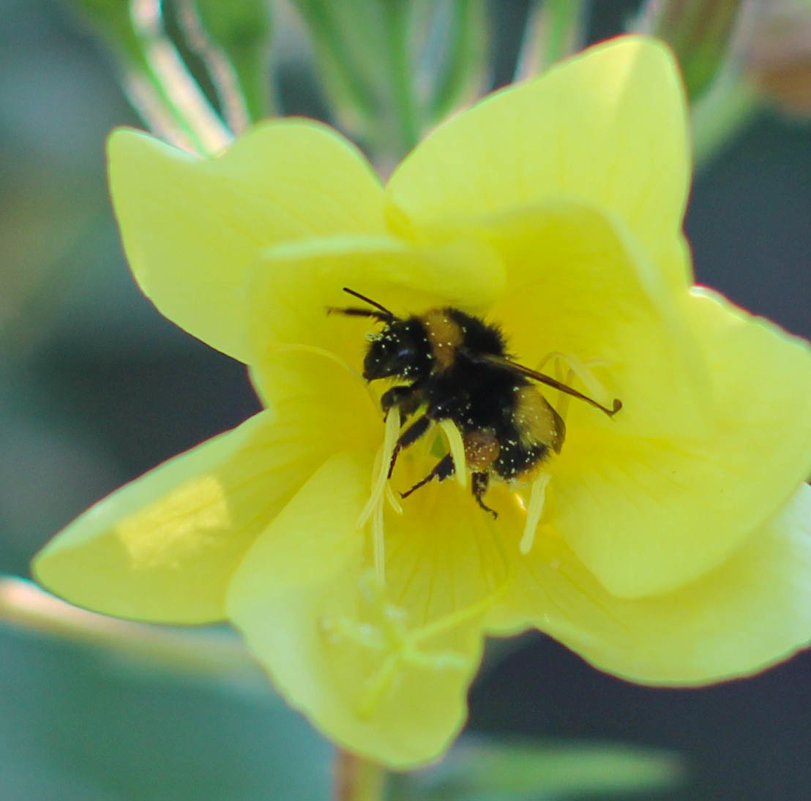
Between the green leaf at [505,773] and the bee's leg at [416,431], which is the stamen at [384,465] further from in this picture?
the green leaf at [505,773]

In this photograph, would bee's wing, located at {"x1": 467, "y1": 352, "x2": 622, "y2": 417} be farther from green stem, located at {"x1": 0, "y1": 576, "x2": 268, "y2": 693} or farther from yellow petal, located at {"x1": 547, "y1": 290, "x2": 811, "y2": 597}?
green stem, located at {"x1": 0, "y1": 576, "x2": 268, "y2": 693}

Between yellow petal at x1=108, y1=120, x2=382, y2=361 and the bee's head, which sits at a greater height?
yellow petal at x1=108, y1=120, x2=382, y2=361

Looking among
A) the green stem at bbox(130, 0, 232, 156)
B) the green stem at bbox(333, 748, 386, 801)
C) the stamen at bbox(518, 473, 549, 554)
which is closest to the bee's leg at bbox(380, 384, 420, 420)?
the stamen at bbox(518, 473, 549, 554)

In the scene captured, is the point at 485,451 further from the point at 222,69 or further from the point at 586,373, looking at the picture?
the point at 222,69

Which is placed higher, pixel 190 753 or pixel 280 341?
pixel 280 341

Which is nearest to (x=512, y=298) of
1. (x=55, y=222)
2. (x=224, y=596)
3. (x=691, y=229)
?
(x=224, y=596)

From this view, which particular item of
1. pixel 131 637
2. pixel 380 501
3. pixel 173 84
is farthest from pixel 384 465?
pixel 173 84

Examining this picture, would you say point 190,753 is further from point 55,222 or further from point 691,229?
point 691,229
